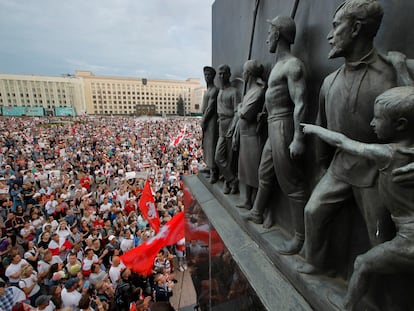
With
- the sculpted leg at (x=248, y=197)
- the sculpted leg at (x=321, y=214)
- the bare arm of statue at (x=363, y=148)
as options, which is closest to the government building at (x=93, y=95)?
the sculpted leg at (x=248, y=197)

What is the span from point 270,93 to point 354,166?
1.25m

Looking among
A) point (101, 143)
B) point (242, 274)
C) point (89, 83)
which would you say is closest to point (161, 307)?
point (242, 274)

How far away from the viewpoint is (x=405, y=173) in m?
1.45

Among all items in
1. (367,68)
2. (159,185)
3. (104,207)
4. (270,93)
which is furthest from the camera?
(159,185)

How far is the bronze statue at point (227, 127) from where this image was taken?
4.51 m

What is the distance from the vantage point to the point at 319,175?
2553 millimetres

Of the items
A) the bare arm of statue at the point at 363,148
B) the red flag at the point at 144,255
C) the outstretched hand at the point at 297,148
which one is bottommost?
the red flag at the point at 144,255

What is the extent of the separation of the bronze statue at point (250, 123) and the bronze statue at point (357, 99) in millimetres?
1301

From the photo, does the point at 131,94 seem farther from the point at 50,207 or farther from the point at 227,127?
the point at 227,127

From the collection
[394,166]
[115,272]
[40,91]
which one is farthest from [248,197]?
[40,91]

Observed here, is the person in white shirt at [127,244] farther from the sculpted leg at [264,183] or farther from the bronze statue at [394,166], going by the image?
the bronze statue at [394,166]

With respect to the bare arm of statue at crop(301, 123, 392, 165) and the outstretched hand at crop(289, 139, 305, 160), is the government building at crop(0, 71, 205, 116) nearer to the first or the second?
the outstretched hand at crop(289, 139, 305, 160)

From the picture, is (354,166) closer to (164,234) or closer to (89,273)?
(164,234)

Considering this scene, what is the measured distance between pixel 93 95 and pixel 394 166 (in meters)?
122
